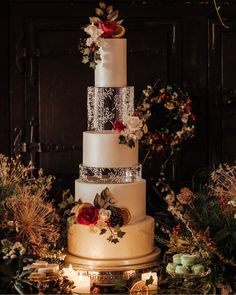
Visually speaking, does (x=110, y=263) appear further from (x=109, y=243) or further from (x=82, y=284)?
(x=82, y=284)

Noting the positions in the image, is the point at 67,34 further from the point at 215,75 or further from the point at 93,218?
the point at 93,218

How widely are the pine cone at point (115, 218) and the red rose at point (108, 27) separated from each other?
1.00m

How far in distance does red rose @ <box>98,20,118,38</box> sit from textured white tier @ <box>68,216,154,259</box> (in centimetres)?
111

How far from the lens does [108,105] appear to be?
15.4 feet

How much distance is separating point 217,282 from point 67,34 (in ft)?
7.54

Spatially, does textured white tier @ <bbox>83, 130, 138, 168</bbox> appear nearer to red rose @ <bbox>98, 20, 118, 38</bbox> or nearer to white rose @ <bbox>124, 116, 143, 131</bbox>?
white rose @ <bbox>124, 116, 143, 131</bbox>

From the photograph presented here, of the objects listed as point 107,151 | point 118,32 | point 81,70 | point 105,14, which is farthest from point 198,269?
point 81,70

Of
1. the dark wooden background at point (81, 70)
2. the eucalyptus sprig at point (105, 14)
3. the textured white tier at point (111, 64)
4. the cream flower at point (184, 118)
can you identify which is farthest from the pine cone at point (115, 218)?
the dark wooden background at point (81, 70)

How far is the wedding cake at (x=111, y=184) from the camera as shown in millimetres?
4527

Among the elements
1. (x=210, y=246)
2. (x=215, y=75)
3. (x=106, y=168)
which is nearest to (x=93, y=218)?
(x=106, y=168)

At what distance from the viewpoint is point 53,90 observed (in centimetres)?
576

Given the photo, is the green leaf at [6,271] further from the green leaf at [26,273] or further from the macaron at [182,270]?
the macaron at [182,270]

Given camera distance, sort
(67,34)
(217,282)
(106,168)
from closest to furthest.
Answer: (217,282) → (106,168) → (67,34)

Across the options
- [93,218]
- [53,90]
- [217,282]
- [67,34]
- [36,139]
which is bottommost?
[217,282]
